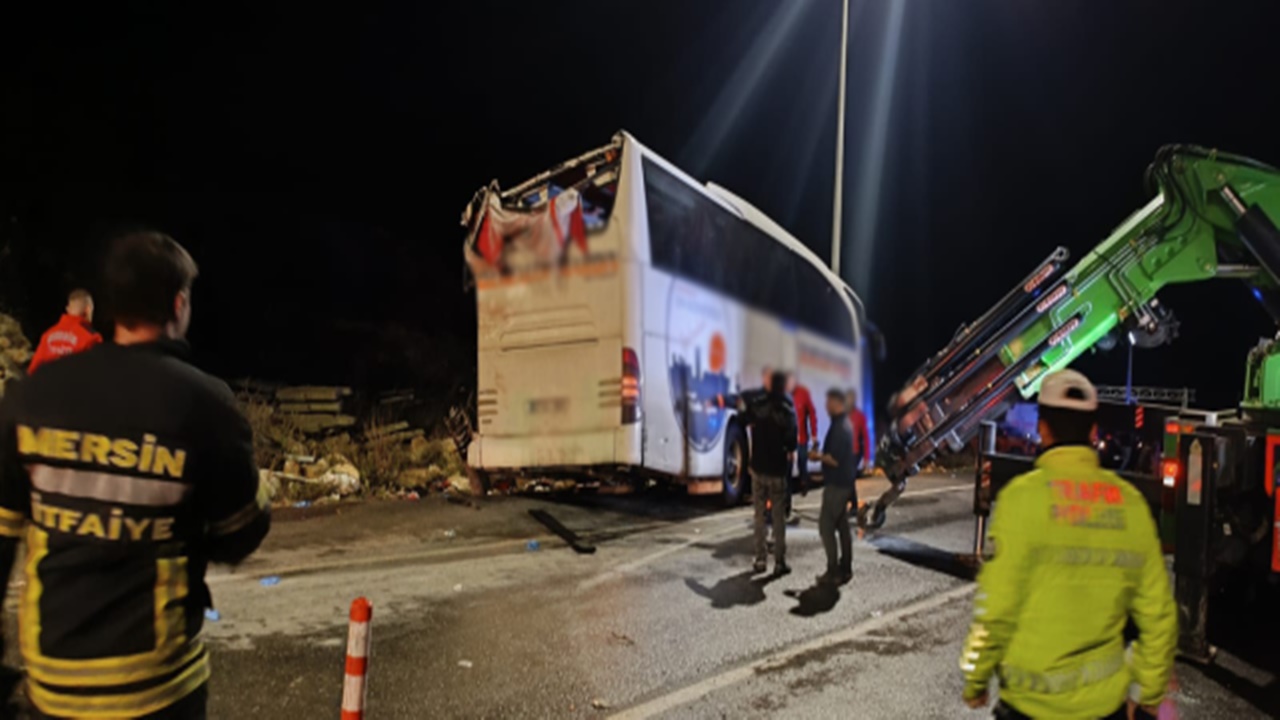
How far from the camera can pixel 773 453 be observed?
6.98 metres

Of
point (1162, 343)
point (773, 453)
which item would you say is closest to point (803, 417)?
point (773, 453)

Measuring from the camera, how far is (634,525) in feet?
30.6

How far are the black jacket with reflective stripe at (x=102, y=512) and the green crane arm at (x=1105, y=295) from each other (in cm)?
747

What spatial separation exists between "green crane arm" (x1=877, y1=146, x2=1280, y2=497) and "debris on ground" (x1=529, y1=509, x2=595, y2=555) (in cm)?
329

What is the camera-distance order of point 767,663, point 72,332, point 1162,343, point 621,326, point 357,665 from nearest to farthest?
point 357,665
point 767,663
point 72,332
point 1162,343
point 621,326

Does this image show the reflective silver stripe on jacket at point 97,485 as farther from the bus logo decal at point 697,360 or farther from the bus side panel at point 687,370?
the bus logo decal at point 697,360

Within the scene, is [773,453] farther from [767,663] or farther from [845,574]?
[767,663]

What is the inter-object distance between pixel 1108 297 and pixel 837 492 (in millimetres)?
3341

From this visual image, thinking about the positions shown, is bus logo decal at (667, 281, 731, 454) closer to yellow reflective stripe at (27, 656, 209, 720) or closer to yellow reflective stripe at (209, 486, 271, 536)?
yellow reflective stripe at (209, 486, 271, 536)

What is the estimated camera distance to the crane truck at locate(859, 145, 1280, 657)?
5.09 metres

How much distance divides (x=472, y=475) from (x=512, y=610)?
4132mm

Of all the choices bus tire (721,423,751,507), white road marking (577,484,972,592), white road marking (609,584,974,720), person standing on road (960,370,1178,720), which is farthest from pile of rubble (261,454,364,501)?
person standing on road (960,370,1178,720)

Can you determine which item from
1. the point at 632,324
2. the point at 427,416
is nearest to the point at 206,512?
the point at 632,324

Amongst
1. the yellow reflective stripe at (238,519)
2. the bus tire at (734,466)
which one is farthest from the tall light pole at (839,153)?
the yellow reflective stripe at (238,519)
